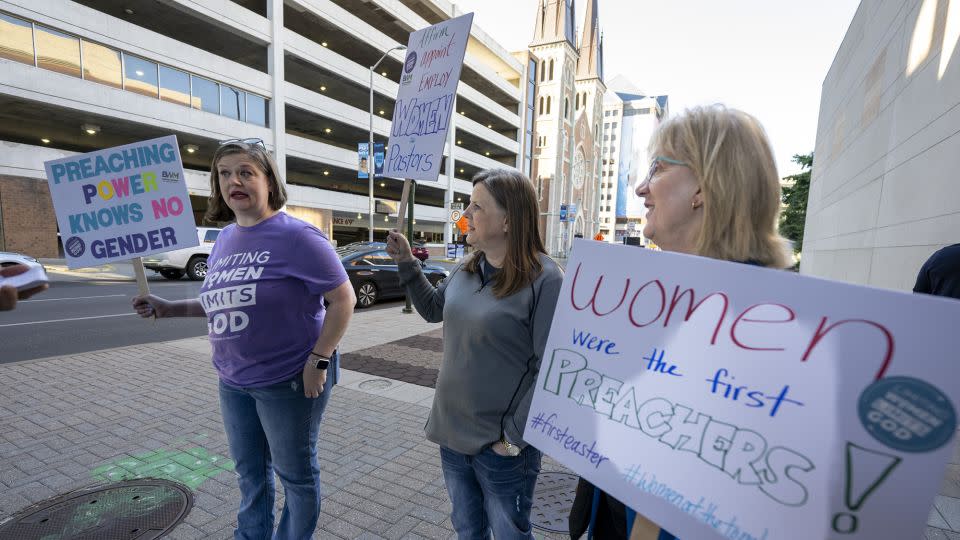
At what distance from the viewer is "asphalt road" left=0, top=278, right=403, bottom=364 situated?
6.64 meters

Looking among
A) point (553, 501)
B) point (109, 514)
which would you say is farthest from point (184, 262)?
point (553, 501)

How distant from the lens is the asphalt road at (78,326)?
664 centimetres

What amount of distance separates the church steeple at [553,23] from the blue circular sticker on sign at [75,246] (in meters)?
67.0

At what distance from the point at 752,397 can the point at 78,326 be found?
34.6ft

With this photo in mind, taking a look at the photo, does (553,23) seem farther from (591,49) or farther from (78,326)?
(78,326)

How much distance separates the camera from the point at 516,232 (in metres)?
1.95

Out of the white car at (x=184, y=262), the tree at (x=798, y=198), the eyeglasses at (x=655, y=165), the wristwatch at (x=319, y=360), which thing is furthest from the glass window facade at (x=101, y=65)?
the tree at (x=798, y=198)

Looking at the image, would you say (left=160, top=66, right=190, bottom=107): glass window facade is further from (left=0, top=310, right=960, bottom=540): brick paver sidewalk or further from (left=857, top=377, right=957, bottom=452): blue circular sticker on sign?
(left=857, top=377, right=957, bottom=452): blue circular sticker on sign

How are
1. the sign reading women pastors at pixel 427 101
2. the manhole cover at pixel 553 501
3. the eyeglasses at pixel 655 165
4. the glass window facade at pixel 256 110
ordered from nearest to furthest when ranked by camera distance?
1. the eyeglasses at pixel 655 165
2. the manhole cover at pixel 553 501
3. the sign reading women pastors at pixel 427 101
4. the glass window facade at pixel 256 110

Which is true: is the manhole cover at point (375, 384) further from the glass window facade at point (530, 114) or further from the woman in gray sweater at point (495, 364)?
the glass window facade at point (530, 114)

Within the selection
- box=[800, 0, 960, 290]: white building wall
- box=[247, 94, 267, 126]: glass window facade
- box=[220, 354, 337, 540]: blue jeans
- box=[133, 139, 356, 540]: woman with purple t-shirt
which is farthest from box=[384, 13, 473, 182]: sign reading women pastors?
box=[247, 94, 267, 126]: glass window facade

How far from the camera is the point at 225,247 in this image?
2.23 m

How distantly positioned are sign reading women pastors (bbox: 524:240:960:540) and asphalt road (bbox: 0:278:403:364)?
523 cm

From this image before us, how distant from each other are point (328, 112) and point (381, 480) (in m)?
28.9
